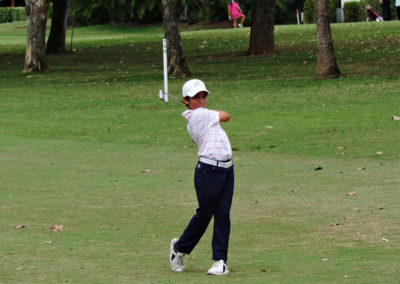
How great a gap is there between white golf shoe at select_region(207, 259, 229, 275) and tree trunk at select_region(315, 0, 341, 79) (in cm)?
1896

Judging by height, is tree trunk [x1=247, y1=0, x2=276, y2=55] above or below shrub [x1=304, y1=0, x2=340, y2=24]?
above

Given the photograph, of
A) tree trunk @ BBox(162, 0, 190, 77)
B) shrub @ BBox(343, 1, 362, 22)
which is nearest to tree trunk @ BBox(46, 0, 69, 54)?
tree trunk @ BBox(162, 0, 190, 77)

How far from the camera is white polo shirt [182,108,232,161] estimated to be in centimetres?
770

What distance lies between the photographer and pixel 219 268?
24.9 feet

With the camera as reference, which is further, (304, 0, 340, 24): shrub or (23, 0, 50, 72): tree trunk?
(304, 0, 340, 24): shrub

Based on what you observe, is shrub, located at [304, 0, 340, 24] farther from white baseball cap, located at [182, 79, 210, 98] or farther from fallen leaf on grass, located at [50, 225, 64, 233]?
white baseball cap, located at [182, 79, 210, 98]

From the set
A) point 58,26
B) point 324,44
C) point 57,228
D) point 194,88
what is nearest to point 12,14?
point 58,26

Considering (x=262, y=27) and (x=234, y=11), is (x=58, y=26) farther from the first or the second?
(x=234, y=11)

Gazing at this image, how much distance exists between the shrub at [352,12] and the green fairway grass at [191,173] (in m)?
21.1

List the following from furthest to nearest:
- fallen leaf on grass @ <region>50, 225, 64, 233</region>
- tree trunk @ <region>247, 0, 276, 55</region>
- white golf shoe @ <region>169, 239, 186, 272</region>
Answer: tree trunk @ <region>247, 0, 276, 55</region>
fallen leaf on grass @ <region>50, 225, 64, 233</region>
white golf shoe @ <region>169, 239, 186, 272</region>

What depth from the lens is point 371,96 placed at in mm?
22938

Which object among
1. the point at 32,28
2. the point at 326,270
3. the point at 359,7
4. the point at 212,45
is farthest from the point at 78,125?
the point at 359,7

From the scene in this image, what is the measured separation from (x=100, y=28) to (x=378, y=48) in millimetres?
35534

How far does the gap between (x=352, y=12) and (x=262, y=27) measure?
20319mm
